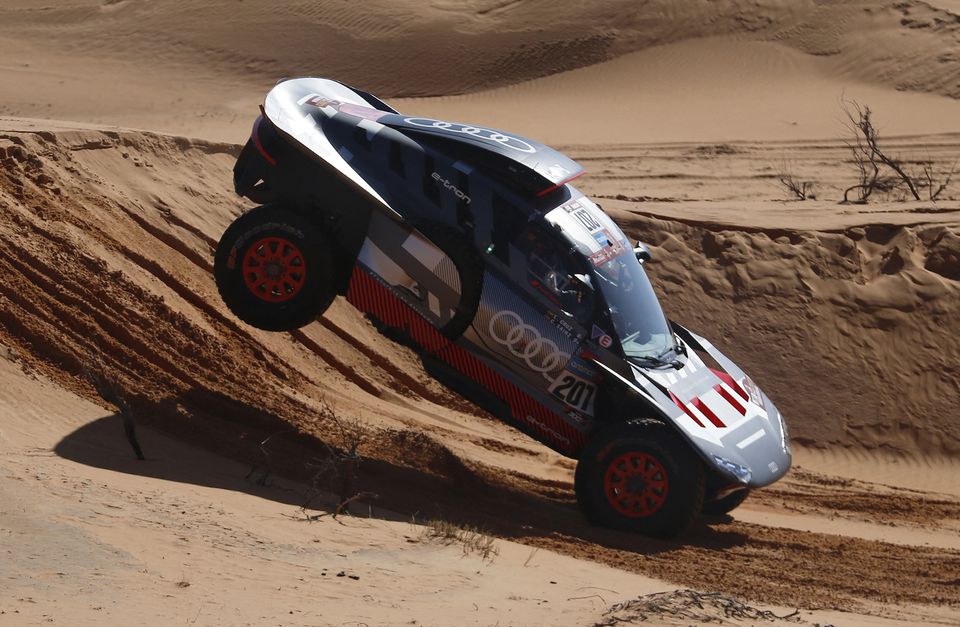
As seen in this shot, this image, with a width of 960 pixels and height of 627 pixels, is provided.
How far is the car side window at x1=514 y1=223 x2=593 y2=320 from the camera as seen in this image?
948 cm

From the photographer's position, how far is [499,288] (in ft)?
31.0

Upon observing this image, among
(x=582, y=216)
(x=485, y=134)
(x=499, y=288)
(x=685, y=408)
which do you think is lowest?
(x=685, y=408)

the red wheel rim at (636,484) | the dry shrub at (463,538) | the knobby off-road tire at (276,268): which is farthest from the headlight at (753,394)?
the knobby off-road tire at (276,268)

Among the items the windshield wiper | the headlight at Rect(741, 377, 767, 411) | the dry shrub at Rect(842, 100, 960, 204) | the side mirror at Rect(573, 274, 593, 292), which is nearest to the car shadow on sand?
the headlight at Rect(741, 377, 767, 411)

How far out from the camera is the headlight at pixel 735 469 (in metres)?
9.27

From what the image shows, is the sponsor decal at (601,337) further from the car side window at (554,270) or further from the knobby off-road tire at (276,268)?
the knobby off-road tire at (276,268)

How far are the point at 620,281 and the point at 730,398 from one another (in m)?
1.31

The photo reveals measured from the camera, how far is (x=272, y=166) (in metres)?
9.90

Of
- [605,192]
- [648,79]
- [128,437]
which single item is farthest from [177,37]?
[128,437]

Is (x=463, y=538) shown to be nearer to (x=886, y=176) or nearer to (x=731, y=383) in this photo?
(x=731, y=383)

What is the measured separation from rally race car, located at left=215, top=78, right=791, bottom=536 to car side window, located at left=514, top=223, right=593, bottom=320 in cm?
1

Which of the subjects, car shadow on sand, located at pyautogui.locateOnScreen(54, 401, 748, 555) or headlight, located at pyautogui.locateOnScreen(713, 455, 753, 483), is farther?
headlight, located at pyautogui.locateOnScreen(713, 455, 753, 483)

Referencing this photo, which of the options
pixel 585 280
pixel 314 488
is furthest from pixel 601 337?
pixel 314 488

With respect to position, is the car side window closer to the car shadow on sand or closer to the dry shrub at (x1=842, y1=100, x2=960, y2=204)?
the car shadow on sand
